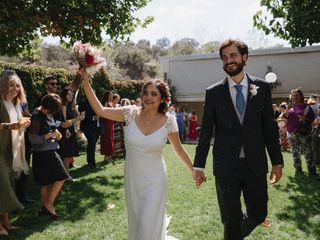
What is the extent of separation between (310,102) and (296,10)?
2.84 metres

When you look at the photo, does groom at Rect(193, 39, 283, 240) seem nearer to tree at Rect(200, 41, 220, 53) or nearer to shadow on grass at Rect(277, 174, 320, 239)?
shadow on grass at Rect(277, 174, 320, 239)

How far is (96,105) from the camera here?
4.43 meters

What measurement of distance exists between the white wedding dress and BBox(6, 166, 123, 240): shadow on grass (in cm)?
188

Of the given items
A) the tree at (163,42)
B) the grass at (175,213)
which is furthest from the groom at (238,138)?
the tree at (163,42)

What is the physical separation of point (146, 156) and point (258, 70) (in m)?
28.1

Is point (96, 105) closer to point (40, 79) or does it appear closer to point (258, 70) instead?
point (40, 79)

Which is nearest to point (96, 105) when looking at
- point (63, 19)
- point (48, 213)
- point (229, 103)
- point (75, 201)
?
point (229, 103)

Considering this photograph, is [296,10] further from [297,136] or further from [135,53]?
[135,53]

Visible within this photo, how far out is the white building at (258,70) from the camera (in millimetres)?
29375

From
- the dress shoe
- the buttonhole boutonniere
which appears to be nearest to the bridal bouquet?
the buttonhole boutonniere

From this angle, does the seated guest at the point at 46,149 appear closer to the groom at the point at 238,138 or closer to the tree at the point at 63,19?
the tree at the point at 63,19

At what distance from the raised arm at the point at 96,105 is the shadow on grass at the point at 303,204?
134 inches

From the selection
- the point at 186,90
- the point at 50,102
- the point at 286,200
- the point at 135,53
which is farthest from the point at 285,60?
the point at 135,53

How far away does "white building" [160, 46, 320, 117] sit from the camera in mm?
29375
